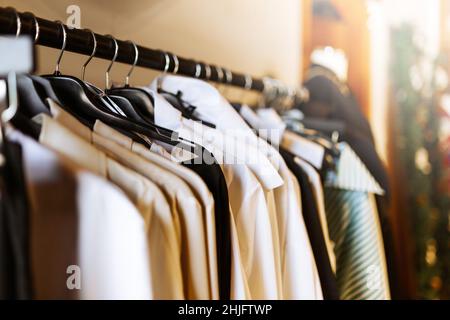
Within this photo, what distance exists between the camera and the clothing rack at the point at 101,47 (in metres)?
0.53

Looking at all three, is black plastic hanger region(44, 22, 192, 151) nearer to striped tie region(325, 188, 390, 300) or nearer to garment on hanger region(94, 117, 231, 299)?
garment on hanger region(94, 117, 231, 299)

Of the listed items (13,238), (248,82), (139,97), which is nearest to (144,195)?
(13,238)

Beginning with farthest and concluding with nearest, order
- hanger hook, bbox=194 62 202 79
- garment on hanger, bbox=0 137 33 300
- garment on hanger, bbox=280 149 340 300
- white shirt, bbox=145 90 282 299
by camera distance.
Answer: hanger hook, bbox=194 62 202 79
garment on hanger, bbox=280 149 340 300
white shirt, bbox=145 90 282 299
garment on hanger, bbox=0 137 33 300

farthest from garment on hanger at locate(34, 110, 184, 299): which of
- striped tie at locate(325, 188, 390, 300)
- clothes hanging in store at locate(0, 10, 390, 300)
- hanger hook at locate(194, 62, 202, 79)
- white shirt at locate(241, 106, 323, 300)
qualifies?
striped tie at locate(325, 188, 390, 300)

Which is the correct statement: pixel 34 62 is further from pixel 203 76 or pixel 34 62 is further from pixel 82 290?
pixel 203 76

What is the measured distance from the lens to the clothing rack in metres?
0.53

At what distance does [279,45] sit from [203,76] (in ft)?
2.59

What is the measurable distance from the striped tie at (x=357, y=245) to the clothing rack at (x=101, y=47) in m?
0.31

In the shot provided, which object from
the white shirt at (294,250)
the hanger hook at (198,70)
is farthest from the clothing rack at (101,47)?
the white shirt at (294,250)

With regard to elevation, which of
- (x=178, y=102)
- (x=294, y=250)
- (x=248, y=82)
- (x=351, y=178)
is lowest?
(x=294, y=250)

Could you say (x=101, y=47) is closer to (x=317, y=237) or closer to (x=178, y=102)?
(x=178, y=102)

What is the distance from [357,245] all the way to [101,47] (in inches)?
22.7

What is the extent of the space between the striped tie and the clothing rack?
31 centimetres

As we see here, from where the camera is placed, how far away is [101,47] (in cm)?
64
